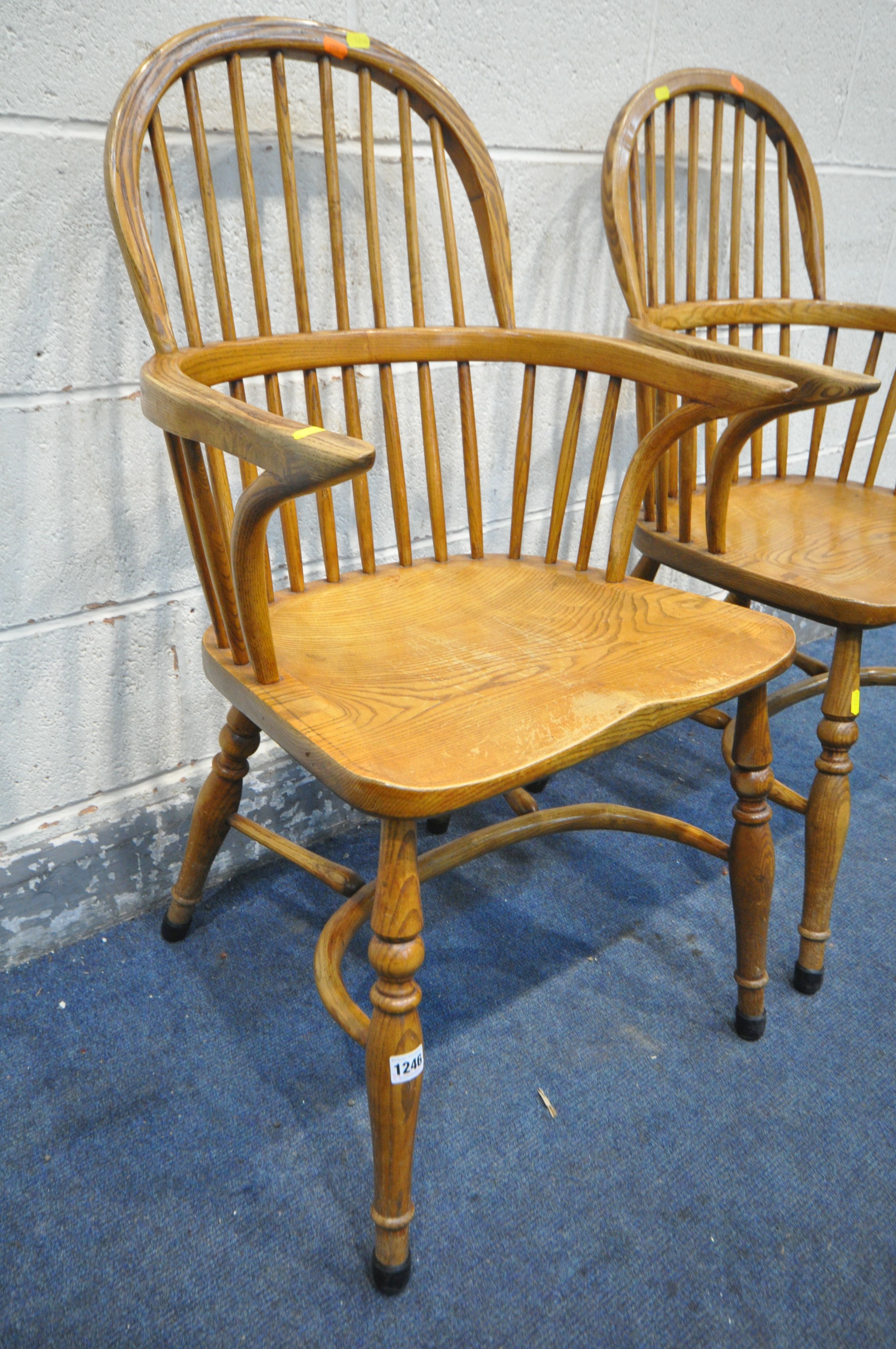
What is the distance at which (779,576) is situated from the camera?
1.06 meters

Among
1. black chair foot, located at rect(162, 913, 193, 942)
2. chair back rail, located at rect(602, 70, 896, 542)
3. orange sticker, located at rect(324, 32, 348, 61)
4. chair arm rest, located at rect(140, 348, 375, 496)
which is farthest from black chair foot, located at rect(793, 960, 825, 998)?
orange sticker, located at rect(324, 32, 348, 61)

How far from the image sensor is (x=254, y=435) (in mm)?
662

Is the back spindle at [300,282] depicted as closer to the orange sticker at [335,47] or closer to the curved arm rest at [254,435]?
the orange sticker at [335,47]

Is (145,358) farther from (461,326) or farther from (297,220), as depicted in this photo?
(461,326)

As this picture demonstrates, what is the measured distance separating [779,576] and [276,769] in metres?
0.72

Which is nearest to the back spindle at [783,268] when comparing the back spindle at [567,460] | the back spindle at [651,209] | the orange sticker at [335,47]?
the back spindle at [651,209]

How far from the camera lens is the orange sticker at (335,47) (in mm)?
949

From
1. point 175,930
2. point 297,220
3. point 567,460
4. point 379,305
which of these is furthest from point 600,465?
point 175,930

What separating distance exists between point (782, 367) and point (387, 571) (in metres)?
0.49

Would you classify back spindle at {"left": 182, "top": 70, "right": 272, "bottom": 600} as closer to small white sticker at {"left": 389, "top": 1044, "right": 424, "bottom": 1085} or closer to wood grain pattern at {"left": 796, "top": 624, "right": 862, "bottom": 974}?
small white sticker at {"left": 389, "top": 1044, "right": 424, "bottom": 1085}

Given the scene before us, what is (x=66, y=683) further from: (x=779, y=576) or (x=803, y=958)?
(x=803, y=958)

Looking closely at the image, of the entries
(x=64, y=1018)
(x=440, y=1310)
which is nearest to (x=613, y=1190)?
(x=440, y=1310)

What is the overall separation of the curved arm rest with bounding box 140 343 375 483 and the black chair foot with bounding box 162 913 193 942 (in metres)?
0.68

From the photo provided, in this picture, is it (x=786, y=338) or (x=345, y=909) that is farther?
(x=786, y=338)
